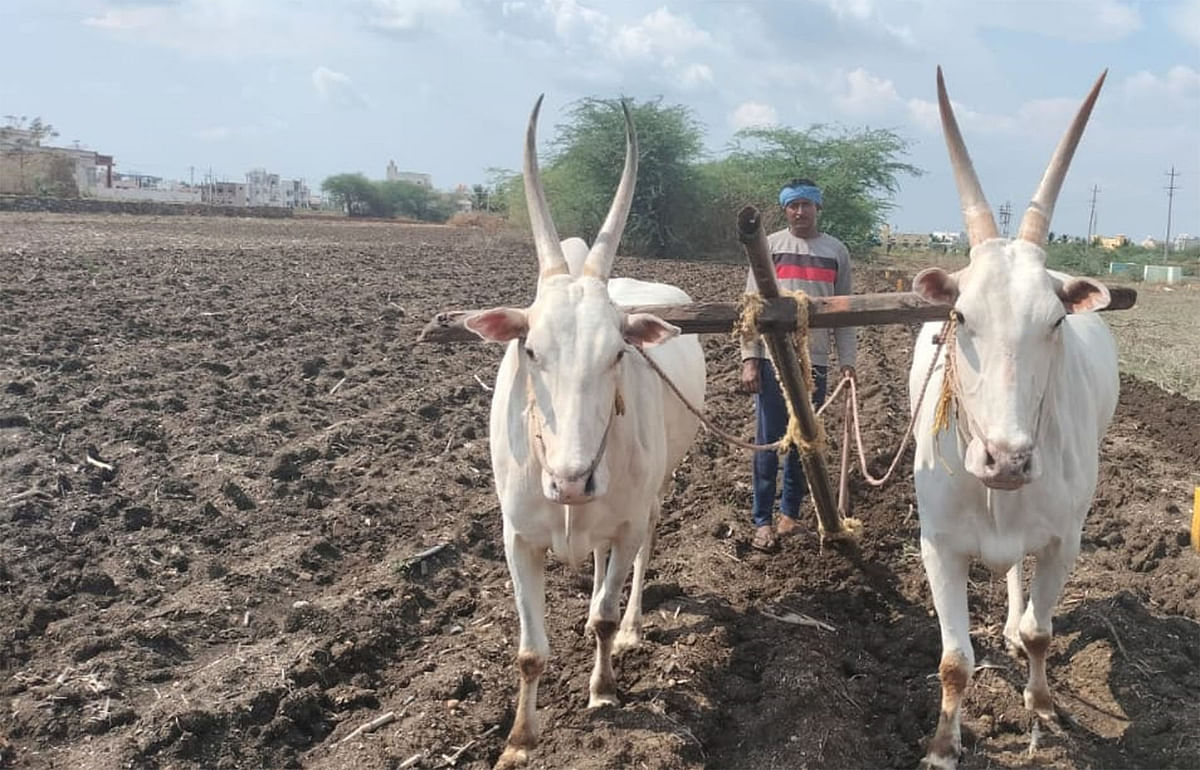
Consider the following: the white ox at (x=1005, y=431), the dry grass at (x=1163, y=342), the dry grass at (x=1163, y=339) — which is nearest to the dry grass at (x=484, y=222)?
the dry grass at (x=1163, y=339)

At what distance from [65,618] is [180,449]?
2681mm

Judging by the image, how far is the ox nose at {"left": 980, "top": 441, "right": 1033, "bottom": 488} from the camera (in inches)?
142

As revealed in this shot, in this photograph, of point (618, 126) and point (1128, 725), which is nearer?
point (1128, 725)

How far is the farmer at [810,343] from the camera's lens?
653 cm

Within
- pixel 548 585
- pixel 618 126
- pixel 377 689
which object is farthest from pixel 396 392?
pixel 618 126

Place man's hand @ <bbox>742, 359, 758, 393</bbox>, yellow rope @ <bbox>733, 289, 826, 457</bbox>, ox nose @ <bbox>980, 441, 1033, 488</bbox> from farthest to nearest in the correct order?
1. man's hand @ <bbox>742, 359, 758, 393</bbox>
2. yellow rope @ <bbox>733, 289, 826, 457</bbox>
3. ox nose @ <bbox>980, 441, 1033, 488</bbox>

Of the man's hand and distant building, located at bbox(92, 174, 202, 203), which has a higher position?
distant building, located at bbox(92, 174, 202, 203)

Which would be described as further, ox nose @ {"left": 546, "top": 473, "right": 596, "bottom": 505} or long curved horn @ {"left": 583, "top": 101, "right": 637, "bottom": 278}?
long curved horn @ {"left": 583, "top": 101, "right": 637, "bottom": 278}

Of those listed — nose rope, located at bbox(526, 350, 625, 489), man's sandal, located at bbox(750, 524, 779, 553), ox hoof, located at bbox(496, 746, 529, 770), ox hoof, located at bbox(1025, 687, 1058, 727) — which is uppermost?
nose rope, located at bbox(526, 350, 625, 489)

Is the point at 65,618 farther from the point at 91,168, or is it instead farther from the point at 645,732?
the point at 91,168

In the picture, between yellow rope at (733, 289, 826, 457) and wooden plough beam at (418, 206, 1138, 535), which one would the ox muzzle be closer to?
wooden plough beam at (418, 206, 1138, 535)

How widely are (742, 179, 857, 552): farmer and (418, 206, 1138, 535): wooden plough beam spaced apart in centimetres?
101

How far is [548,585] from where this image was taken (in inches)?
245

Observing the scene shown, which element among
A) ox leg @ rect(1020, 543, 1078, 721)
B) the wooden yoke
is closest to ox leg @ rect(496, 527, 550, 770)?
the wooden yoke
